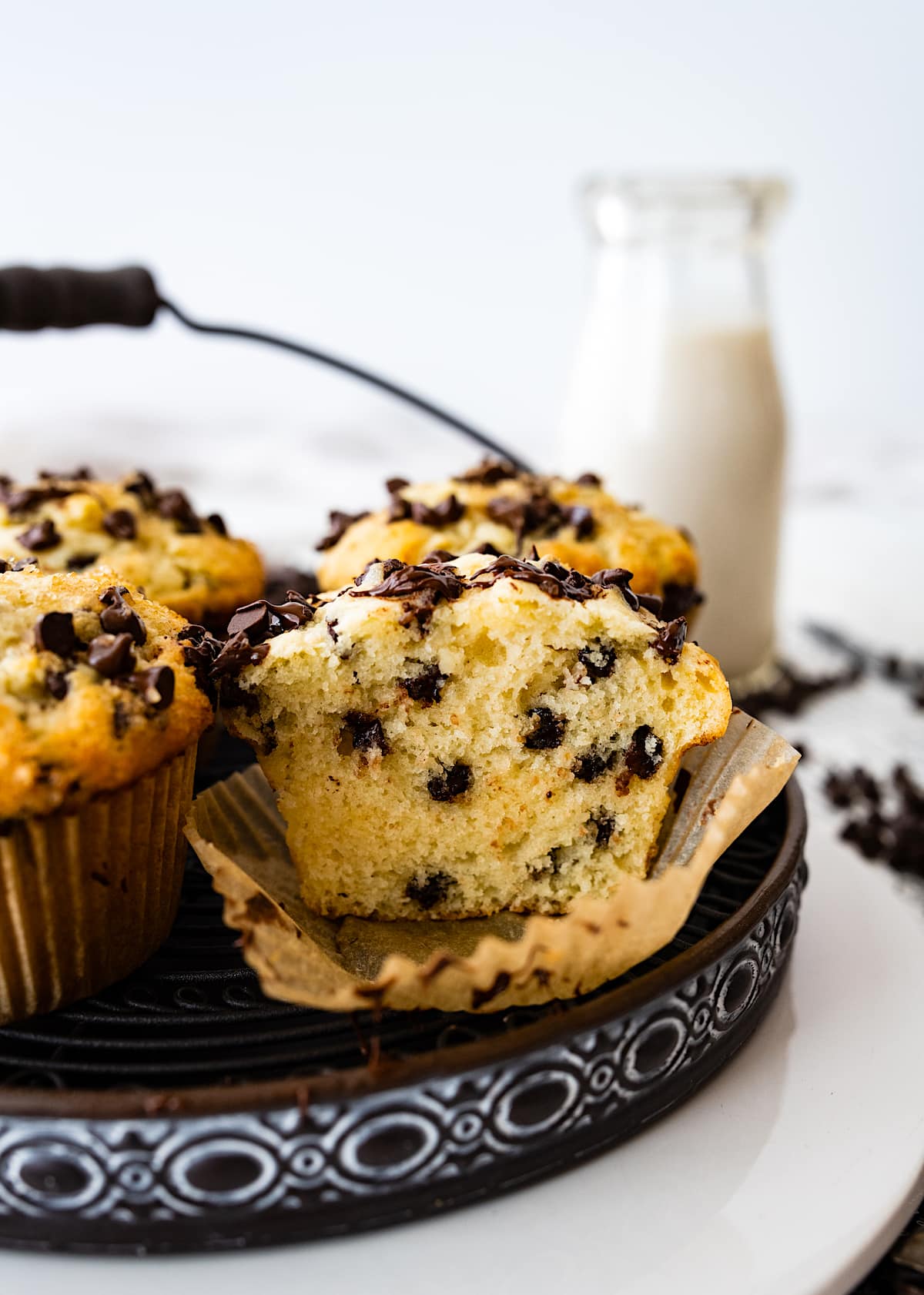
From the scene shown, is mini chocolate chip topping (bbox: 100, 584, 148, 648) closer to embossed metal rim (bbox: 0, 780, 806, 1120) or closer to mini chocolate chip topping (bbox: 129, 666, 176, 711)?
mini chocolate chip topping (bbox: 129, 666, 176, 711)

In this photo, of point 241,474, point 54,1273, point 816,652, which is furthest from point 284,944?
point 241,474

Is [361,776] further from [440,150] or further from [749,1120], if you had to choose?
[440,150]

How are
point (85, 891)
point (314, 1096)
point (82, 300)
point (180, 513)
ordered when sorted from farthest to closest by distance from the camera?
point (180, 513) → point (82, 300) → point (85, 891) → point (314, 1096)

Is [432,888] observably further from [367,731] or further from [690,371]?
[690,371]

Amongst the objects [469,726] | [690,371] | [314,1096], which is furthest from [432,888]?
[690,371]

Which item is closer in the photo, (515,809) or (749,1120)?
→ (749,1120)

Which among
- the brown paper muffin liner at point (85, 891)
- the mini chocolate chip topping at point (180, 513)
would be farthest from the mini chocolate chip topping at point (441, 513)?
the brown paper muffin liner at point (85, 891)

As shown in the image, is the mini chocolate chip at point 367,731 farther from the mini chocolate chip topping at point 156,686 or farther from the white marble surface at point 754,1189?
the white marble surface at point 754,1189

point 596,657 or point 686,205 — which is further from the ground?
point 686,205
